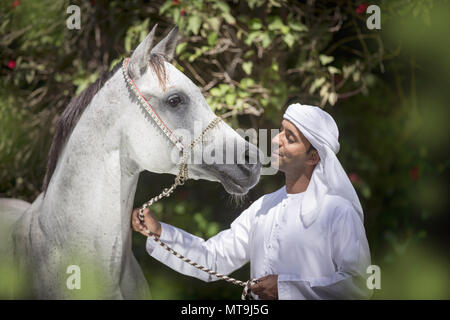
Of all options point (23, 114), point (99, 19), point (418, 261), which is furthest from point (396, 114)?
point (23, 114)

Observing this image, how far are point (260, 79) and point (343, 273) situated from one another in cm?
179

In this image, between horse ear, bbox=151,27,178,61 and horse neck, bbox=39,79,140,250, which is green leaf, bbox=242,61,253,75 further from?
horse neck, bbox=39,79,140,250

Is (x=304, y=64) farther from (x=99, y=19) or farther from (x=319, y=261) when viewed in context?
(x=319, y=261)

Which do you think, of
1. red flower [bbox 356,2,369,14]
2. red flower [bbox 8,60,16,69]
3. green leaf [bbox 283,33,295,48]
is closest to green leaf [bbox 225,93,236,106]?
green leaf [bbox 283,33,295,48]

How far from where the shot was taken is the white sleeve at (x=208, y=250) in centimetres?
190

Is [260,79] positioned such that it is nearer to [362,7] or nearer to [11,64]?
[362,7]

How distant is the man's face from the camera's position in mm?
1758

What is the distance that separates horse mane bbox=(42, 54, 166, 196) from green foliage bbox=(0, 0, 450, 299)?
3.26ft

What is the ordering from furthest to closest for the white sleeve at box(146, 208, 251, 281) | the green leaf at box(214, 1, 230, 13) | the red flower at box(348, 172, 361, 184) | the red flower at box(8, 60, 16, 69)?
the red flower at box(348, 172, 361, 184)
the red flower at box(8, 60, 16, 69)
the green leaf at box(214, 1, 230, 13)
the white sleeve at box(146, 208, 251, 281)

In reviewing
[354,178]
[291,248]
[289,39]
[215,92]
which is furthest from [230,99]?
[291,248]

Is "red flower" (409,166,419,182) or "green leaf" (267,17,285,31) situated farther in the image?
"red flower" (409,166,419,182)

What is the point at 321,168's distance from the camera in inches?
66.9

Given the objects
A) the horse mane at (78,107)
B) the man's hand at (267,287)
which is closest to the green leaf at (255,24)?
the horse mane at (78,107)

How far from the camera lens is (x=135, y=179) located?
1857 millimetres
